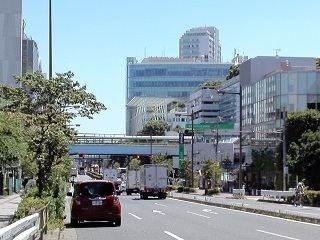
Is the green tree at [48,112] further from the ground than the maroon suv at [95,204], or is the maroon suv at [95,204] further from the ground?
the green tree at [48,112]

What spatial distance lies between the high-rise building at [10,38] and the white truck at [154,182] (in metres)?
44.5

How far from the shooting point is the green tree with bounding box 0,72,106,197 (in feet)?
80.7

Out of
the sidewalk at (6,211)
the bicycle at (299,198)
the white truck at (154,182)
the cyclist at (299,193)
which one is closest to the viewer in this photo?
the sidewalk at (6,211)

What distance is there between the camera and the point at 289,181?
6425 cm

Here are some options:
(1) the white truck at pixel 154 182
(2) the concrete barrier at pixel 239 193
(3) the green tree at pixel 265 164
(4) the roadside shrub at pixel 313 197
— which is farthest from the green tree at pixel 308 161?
(4) the roadside shrub at pixel 313 197

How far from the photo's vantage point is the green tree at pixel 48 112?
24.6 meters

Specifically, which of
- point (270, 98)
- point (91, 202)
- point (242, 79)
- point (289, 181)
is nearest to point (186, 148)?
point (242, 79)

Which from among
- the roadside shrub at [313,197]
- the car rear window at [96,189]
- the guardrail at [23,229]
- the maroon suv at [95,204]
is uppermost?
the guardrail at [23,229]

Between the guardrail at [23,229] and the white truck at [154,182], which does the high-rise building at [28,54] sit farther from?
the guardrail at [23,229]

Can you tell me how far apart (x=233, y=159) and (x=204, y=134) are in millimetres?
28514

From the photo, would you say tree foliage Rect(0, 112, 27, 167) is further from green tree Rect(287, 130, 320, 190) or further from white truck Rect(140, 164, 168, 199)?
green tree Rect(287, 130, 320, 190)

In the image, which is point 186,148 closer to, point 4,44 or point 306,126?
point 4,44

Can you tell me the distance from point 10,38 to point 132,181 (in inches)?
1477

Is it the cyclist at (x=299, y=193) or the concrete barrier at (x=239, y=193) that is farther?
the concrete barrier at (x=239, y=193)
